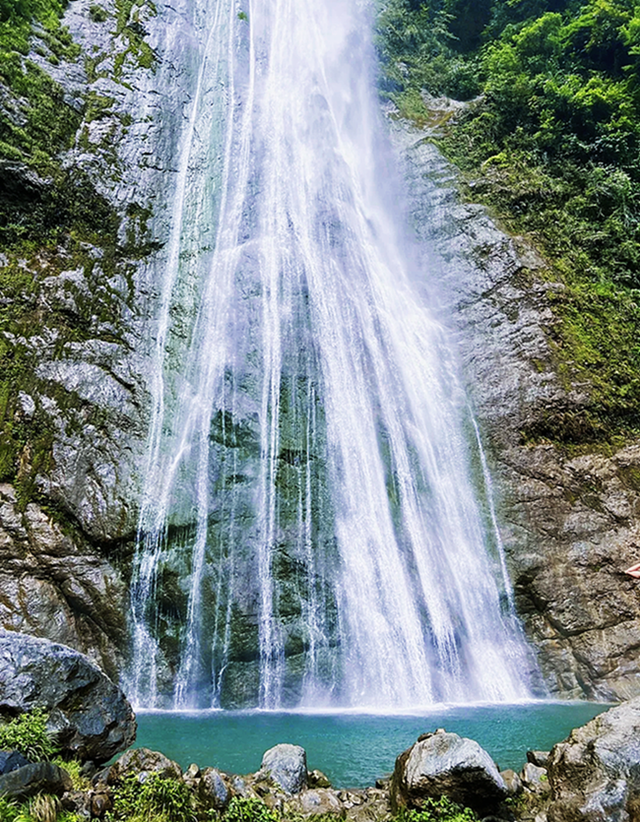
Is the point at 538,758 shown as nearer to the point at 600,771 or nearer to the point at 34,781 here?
the point at 600,771

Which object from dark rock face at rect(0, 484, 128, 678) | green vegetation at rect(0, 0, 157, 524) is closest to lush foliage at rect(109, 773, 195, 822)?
dark rock face at rect(0, 484, 128, 678)

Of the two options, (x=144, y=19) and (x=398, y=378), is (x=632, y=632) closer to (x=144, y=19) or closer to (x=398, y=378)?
(x=398, y=378)

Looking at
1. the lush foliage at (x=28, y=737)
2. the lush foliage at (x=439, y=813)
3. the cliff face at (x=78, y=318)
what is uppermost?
the cliff face at (x=78, y=318)

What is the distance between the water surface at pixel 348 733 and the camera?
6.27 m

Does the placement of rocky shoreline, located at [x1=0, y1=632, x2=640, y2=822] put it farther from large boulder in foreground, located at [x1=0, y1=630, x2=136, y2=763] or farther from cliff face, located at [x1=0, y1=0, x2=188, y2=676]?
cliff face, located at [x1=0, y1=0, x2=188, y2=676]

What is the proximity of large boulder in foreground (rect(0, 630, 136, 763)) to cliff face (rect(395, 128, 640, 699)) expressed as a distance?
8650 mm

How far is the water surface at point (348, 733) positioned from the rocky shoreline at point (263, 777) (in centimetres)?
86

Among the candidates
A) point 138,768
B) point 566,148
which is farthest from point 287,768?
point 566,148

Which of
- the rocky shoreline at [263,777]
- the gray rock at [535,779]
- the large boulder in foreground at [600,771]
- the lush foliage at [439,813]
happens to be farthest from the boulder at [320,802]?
the large boulder in foreground at [600,771]

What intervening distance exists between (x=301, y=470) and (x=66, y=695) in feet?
25.0

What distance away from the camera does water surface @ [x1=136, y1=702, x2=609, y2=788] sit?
247 inches

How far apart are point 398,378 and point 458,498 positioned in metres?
3.50

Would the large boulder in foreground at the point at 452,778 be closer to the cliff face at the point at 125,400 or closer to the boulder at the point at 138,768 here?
the boulder at the point at 138,768

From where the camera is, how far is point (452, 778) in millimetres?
4438
